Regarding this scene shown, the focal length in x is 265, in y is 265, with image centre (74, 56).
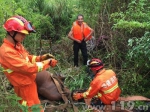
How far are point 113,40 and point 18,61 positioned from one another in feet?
10.7

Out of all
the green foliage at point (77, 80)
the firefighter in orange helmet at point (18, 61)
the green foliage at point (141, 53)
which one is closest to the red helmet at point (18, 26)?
the firefighter in orange helmet at point (18, 61)

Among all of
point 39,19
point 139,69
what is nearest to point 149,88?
point 139,69

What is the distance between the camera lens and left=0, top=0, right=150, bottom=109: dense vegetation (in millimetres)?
4973

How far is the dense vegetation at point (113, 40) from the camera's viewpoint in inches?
196

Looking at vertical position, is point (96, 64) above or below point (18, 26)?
below

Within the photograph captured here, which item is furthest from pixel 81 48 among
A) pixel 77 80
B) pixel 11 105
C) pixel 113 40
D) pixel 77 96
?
pixel 11 105

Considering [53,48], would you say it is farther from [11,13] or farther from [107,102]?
[107,102]

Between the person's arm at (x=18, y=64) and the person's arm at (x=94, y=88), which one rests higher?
the person's arm at (x=18, y=64)

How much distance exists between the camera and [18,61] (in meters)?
3.32

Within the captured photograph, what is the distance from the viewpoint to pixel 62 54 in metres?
7.57

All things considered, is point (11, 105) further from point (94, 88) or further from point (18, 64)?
point (94, 88)

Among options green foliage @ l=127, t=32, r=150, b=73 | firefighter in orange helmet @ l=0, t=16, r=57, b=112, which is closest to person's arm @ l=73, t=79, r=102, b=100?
firefighter in orange helmet @ l=0, t=16, r=57, b=112

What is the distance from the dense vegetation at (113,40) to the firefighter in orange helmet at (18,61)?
280 mm

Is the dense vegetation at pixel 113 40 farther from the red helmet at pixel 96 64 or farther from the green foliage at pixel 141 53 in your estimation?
the red helmet at pixel 96 64
